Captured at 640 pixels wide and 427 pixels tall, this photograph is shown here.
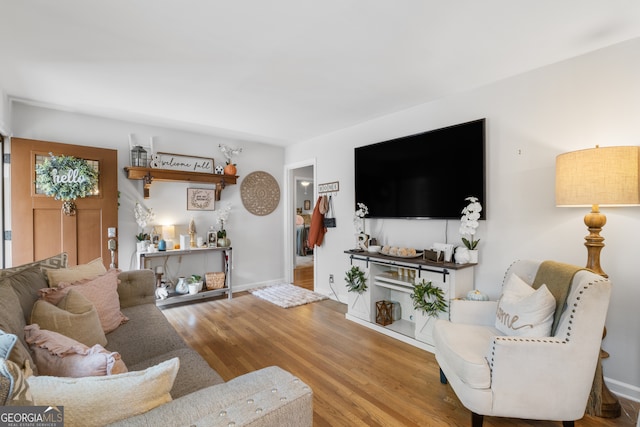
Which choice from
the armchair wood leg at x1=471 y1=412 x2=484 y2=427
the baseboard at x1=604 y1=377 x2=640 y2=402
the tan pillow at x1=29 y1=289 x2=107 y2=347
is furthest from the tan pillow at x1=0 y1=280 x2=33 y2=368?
the baseboard at x1=604 y1=377 x2=640 y2=402

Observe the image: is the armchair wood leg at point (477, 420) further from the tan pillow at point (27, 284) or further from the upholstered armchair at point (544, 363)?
the tan pillow at point (27, 284)

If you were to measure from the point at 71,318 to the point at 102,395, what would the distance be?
0.91 meters

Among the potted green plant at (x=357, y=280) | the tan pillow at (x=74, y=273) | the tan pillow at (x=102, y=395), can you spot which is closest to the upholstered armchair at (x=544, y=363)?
the tan pillow at (x=102, y=395)

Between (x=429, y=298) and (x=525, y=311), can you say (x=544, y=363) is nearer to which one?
(x=525, y=311)

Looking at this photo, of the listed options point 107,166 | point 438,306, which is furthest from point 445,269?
point 107,166

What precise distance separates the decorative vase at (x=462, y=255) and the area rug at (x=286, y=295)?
2076 mm

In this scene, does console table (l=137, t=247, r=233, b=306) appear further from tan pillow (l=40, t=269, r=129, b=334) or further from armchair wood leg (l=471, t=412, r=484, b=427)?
armchair wood leg (l=471, t=412, r=484, b=427)

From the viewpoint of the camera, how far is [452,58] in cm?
217

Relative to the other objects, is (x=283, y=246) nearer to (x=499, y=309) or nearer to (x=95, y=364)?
(x=499, y=309)

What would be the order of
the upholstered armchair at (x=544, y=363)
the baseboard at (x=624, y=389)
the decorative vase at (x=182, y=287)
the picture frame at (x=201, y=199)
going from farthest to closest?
1. the picture frame at (x=201, y=199)
2. the decorative vase at (x=182, y=287)
3. the baseboard at (x=624, y=389)
4. the upholstered armchair at (x=544, y=363)

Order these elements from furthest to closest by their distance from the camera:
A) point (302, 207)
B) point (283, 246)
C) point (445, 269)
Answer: point (302, 207), point (283, 246), point (445, 269)

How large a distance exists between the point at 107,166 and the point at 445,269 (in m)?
3.74

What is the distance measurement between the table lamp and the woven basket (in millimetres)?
3881

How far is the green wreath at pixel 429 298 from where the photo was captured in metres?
2.55
